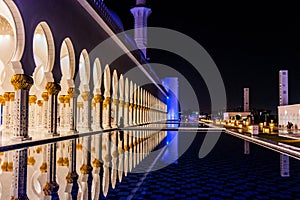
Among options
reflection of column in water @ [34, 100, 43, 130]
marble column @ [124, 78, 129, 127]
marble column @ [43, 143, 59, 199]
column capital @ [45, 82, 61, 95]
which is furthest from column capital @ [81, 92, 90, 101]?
marble column @ [43, 143, 59, 199]

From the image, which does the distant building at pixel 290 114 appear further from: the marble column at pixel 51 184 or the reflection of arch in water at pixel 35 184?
the reflection of arch in water at pixel 35 184

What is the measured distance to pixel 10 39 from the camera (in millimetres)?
14047

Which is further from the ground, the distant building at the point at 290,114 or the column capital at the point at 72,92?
the column capital at the point at 72,92

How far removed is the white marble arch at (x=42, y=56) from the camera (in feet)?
34.0

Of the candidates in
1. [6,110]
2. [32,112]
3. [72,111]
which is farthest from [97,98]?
[6,110]

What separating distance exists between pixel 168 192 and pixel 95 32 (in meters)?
11.4

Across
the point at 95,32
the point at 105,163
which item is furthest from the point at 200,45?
the point at 105,163

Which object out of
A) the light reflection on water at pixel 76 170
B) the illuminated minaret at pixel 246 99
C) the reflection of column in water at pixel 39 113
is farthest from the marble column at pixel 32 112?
the illuminated minaret at pixel 246 99

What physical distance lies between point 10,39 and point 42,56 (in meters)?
1.41

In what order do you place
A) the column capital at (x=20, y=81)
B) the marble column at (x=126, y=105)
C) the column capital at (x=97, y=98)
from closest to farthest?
1. the column capital at (x=20, y=81)
2. the column capital at (x=97, y=98)
3. the marble column at (x=126, y=105)

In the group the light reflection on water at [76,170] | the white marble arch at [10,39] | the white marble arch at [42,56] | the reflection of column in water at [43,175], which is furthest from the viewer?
the white marble arch at [42,56]

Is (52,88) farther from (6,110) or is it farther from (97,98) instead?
(97,98)

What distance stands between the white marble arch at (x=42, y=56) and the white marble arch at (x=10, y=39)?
2.98ft

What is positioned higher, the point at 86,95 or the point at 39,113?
the point at 86,95
